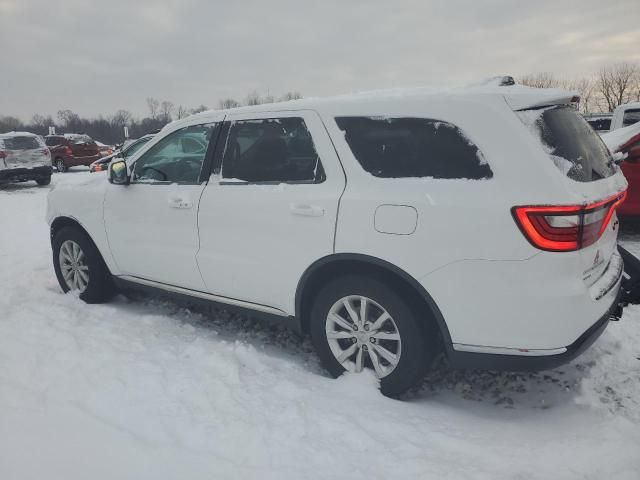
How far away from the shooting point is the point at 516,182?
241cm

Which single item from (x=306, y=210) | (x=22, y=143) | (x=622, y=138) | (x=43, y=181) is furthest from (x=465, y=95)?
(x=43, y=181)

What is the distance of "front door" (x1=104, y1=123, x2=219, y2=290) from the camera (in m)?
3.71

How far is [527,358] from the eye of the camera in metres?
2.49

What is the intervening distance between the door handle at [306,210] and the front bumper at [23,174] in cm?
1469

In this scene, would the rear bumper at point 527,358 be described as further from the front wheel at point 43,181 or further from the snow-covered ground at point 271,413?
the front wheel at point 43,181

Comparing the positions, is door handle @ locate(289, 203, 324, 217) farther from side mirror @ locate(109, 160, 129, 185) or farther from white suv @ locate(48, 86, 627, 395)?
side mirror @ locate(109, 160, 129, 185)

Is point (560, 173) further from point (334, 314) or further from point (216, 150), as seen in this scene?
point (216, 150)

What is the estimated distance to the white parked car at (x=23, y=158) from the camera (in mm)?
14609

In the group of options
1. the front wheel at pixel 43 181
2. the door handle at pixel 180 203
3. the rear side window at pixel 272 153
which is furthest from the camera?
the front wheel at pixel 43 181

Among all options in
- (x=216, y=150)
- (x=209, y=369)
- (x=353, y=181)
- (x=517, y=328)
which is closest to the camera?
(x=517, y=328)

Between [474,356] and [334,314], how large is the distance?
0.86m

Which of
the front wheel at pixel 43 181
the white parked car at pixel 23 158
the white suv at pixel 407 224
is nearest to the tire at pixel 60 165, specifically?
the front wheel at pixel 43 181

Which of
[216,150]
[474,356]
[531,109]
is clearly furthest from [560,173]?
[216,150]

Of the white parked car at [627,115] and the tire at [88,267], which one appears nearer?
the tire at [88,267]
